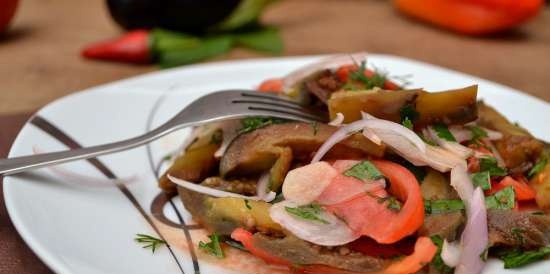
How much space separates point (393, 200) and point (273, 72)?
64.0 inches

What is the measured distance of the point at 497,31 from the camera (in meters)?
5.63

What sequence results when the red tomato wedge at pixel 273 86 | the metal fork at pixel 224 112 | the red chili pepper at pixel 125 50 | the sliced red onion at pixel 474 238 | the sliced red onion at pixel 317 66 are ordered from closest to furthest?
the sliced red onion at pixel 474 238 → the metal fork at pixel 224 112 → the sliced red onion at pixel 317 66 → the red tomato wedge at pixel 273 86 → the red chili pepper at pixel 125 50

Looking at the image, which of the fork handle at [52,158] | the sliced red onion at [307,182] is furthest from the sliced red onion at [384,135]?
the fork handle at [52,158]

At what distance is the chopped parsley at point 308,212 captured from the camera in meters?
2.16

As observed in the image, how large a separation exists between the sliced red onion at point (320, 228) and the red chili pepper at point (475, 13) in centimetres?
377

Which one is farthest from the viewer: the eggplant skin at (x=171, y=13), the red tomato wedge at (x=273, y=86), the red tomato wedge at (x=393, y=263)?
the eggplant skin at (x=171, y=13)

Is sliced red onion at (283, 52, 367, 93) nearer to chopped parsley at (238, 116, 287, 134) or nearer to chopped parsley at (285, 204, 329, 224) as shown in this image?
chopped parsley at (238, 116, 287, 134)

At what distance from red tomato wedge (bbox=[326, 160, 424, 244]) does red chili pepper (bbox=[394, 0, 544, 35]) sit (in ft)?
11.5

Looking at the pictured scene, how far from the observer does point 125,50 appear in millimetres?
4789

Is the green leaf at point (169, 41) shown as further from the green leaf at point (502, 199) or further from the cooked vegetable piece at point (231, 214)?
the green leaf at point (502, 199)

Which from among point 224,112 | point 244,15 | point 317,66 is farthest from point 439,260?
point 244,15

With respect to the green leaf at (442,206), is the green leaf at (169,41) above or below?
below

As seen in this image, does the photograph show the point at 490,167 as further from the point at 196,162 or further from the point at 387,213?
the point at 196,162

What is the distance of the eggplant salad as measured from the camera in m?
2.14
